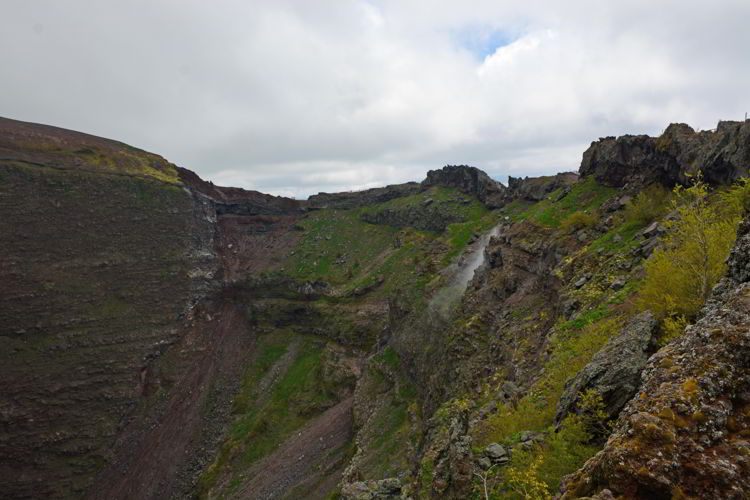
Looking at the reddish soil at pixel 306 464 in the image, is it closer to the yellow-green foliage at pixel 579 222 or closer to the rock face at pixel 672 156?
the yellow-green foliage at pixel 579 222

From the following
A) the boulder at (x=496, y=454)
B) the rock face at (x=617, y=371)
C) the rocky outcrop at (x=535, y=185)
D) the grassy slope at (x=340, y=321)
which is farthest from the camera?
the rocky outcrop at (x=535, y=185)

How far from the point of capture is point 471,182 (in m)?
85.5

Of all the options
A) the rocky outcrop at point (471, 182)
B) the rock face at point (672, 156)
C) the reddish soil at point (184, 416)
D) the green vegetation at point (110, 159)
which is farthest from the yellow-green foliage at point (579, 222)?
the green vegetation at point (110, 159)

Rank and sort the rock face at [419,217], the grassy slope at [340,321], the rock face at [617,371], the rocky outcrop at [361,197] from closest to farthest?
1. the rock face at [617,371]
2. the grassy slope at [340,321]
3. the rock face at [419,217]
4. the rocky outcrop at [361,197]

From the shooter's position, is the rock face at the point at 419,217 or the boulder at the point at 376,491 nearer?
the boulder at the point at 376,491

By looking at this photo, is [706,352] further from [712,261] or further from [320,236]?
[320,236]

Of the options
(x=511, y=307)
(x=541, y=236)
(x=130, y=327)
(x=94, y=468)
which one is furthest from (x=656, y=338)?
(x=130, y=327)

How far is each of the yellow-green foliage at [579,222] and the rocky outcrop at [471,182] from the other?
42685mm

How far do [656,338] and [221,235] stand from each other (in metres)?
93.1

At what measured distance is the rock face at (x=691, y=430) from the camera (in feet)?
15.6

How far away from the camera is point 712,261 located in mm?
11641

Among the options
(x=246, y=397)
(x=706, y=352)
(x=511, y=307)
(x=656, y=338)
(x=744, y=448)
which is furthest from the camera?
(x=246, y=397)

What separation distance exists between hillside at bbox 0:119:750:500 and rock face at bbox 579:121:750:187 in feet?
0.60

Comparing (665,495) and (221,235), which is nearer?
(665,495)
